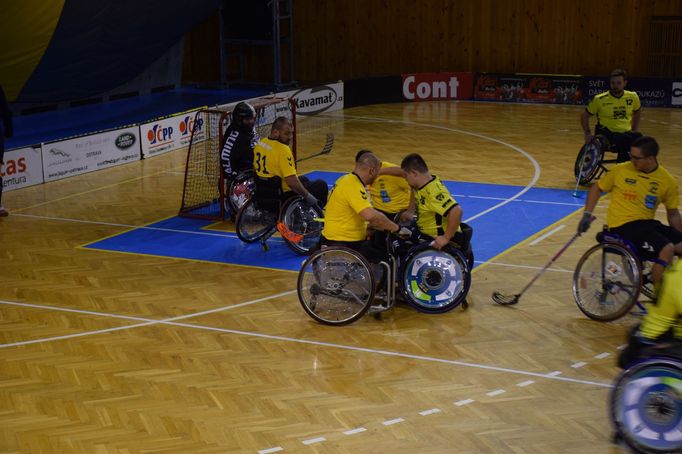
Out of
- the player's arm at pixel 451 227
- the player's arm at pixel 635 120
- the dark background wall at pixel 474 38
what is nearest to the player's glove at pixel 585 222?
the player's arm at pixel 451 227

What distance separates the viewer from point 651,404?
690 centimetres

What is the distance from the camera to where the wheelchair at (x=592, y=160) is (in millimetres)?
15865

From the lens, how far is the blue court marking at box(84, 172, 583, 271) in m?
12.8

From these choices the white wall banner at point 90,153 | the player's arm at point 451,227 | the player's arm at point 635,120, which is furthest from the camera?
the white wall banner at point 90,153

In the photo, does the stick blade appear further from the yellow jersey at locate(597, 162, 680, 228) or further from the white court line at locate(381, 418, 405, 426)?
the white court line at locate(381, 418, 405, 426)

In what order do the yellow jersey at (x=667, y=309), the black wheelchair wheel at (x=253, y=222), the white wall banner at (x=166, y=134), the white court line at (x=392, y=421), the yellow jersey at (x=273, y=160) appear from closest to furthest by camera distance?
the yellow jersey at (x=667, y=309)
the white court line at (x=392, y=421)
the yellow jersey at (x=273, y=160)
the black wheelchair wheel at (x=253, y=222)
the white wall banner at (x=166, y=134)

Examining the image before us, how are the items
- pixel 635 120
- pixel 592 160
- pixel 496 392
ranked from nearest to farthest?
1. pixel 496 392
2. pixel 635 120
3. pixel 592 160

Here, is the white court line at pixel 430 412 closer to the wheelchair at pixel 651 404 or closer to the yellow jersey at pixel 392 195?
the wheelchair at pixel 651 404

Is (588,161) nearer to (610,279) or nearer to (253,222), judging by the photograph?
(253,222)

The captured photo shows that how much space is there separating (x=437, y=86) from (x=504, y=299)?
16898 mm

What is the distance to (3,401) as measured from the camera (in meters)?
8.48

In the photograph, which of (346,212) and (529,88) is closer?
(346,212)

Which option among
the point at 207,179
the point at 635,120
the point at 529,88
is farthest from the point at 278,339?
the point at 529,88

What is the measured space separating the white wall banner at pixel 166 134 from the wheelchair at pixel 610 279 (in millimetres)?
10253
